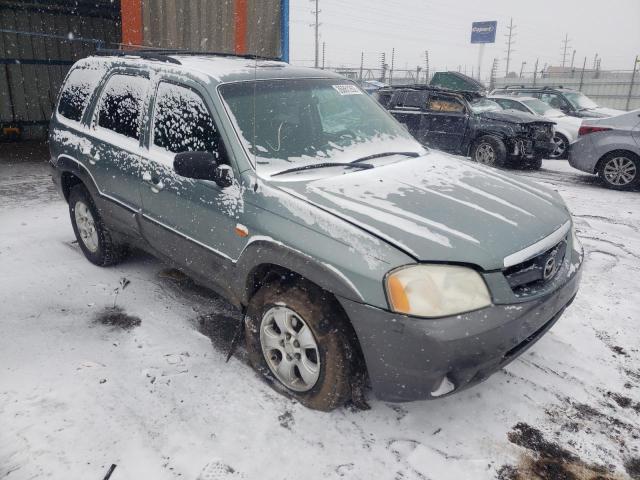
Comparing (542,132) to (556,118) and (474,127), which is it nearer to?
(474,127)

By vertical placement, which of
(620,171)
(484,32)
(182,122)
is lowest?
(620,171)

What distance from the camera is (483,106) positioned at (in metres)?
9.92

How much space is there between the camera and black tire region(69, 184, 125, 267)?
4.18 meters

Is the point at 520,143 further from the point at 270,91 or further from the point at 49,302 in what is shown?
the point at 49,302

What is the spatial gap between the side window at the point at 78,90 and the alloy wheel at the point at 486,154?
23.8 ft

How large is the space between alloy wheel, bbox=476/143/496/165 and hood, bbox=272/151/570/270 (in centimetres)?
636

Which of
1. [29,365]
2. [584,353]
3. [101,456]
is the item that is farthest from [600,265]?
[29,365]

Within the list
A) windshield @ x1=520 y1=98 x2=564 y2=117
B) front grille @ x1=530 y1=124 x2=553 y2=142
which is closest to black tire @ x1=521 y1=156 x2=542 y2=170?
front grille @ x1=530 y1=124 x2=553 y2=142

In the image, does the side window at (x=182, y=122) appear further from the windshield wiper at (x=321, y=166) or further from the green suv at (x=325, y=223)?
the windshield wiper at (x=321, y=166)

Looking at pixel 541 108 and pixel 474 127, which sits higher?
pixel 541 108

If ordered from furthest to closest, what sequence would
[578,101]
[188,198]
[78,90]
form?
[578,101] → [78,90] → [188,198]

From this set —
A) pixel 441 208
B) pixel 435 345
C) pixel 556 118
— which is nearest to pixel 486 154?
pixel 556 118

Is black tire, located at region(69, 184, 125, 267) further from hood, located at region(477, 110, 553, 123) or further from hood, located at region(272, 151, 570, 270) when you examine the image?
hood, located at region(477, 110, 553, 123)

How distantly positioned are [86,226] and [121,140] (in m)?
1.27
